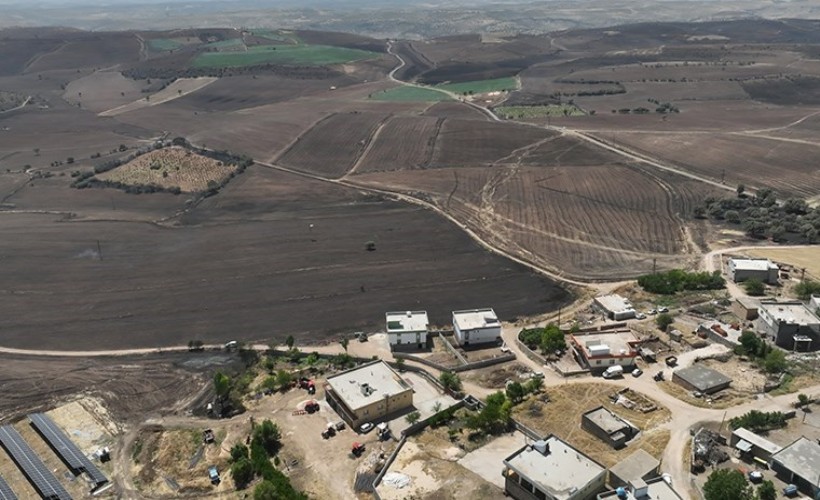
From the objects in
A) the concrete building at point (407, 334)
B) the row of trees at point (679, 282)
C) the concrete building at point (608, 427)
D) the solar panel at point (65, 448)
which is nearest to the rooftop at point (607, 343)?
the concrete building at point (608, 427)

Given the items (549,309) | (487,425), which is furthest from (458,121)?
(487,425)

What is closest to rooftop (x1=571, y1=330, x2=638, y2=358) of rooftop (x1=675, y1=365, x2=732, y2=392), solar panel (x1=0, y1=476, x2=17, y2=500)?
rooftop (x1=675, y1=365, x2=732, y2=392)

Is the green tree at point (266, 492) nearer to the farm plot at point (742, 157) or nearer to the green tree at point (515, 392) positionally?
the green tree at point (515, 392)

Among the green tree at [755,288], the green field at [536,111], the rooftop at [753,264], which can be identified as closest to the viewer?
the green tree at [755,288]

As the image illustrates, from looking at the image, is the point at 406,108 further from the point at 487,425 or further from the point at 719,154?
the point at 487,425

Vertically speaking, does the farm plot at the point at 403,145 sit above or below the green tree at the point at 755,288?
above

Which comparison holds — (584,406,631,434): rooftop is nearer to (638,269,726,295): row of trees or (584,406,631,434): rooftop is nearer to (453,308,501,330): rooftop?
(453,308,501,330): rooftop

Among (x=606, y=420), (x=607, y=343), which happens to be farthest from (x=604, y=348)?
(x=606, y=420)
